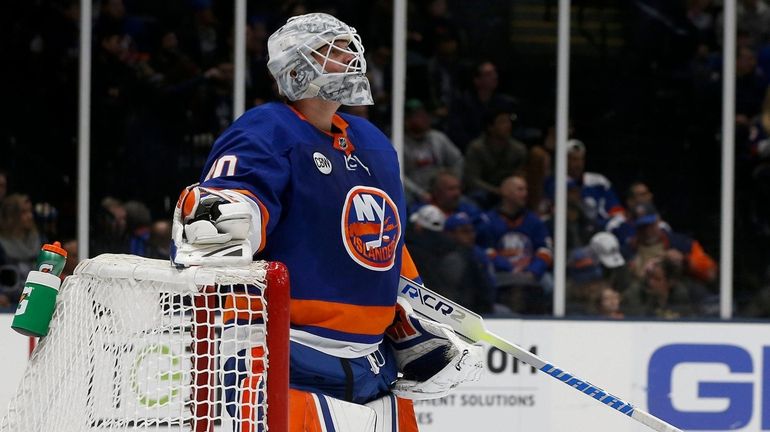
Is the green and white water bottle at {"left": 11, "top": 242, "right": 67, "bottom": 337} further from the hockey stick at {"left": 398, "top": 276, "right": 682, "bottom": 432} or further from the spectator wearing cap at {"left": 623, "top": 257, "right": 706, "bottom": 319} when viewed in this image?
the spectator wearing cap at {"left": 623, "top": 257, "right": 706, "bottom": 319}

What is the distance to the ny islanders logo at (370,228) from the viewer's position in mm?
2533

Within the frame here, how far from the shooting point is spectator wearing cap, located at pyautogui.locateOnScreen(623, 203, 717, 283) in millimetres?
5633

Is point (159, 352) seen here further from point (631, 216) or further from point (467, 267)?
point (631, 216)

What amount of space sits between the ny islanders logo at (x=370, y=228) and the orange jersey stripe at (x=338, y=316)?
0.08 meters

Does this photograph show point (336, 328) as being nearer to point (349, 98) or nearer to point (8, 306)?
point (349, 98)

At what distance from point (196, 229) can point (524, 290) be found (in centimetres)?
340

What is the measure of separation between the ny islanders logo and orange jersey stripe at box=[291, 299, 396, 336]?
8cm

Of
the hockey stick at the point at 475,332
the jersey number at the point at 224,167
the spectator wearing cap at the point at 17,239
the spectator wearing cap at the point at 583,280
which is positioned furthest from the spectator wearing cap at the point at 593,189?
the jersey number at the point at 224,167

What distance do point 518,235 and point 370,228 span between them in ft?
9.86

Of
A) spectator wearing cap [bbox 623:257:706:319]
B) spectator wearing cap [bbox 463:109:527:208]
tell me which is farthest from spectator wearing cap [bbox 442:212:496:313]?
spectator wearing cap [bbox 623:257:706:319]

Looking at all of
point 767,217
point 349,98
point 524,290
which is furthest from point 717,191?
point 349,98

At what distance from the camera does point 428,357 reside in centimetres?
277

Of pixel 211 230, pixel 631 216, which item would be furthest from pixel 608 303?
pixel 211 230

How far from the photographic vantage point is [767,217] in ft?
18.7
